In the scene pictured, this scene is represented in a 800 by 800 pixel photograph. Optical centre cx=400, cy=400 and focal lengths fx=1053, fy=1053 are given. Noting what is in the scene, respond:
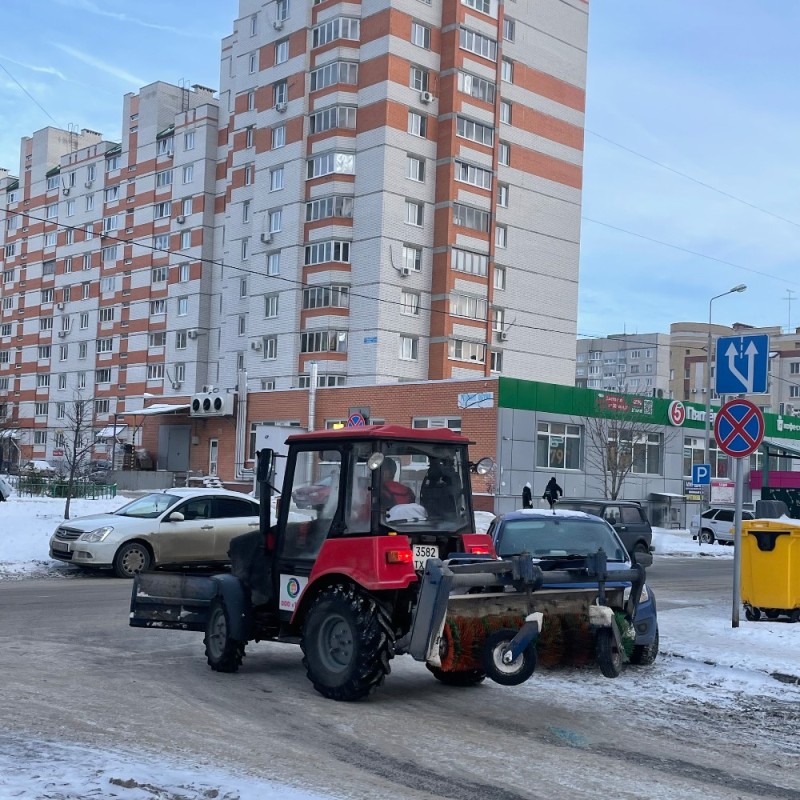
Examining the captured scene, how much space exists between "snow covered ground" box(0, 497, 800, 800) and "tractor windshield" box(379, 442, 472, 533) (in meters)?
1.78

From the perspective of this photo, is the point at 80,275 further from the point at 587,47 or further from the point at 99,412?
the point at 587,47

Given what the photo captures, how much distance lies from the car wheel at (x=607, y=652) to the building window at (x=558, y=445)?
35.9 m

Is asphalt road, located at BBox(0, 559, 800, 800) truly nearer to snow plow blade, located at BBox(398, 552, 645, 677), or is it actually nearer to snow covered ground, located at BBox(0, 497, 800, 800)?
snow covered ground, located at BBox(0, 497, 800, 800)

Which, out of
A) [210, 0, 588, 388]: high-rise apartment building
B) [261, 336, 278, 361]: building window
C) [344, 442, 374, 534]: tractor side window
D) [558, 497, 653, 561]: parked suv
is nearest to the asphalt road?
[344, 442, 374, 534]: tractor side window

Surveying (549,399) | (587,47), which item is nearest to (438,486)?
(549,399)

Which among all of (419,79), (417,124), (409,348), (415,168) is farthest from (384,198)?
(409,348)

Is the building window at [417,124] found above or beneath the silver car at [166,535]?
above

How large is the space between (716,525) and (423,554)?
111 feet

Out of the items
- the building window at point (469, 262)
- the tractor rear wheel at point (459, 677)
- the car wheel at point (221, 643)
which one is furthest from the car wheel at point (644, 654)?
the building window at point (469, 262)

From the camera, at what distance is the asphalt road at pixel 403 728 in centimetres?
602

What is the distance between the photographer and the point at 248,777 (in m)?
5.81

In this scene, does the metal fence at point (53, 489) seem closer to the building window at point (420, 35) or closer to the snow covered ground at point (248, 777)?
the snow covered ground at point (248, 777)

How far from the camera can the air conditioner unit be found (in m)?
54.7

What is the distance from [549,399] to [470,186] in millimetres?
16960
